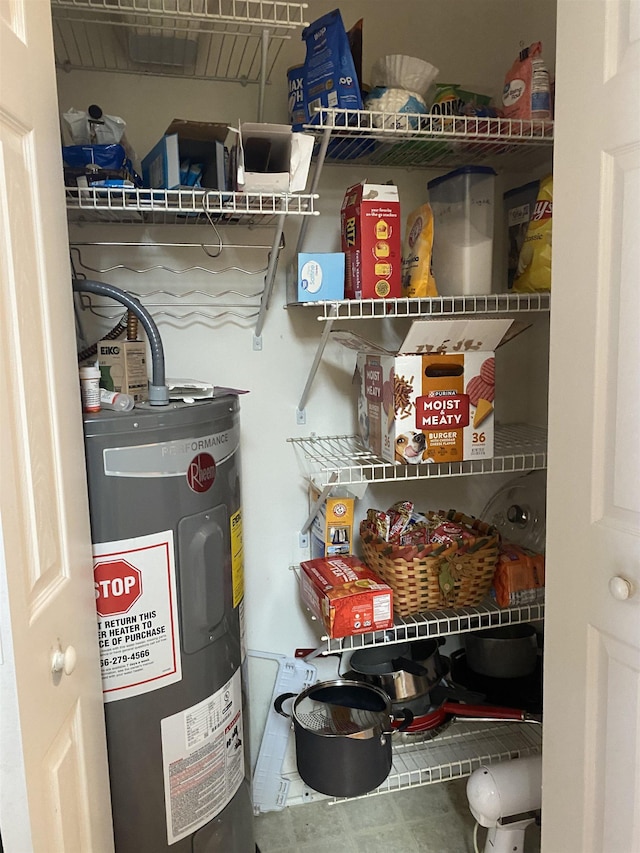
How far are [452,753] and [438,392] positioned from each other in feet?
3.35

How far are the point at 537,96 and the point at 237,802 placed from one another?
1.74 m

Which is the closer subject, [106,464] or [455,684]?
[106,464]

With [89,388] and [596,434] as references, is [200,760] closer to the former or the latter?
[89,388]

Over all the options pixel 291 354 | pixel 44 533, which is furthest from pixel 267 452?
pixel 44 533

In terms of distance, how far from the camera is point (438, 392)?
1.56 meters

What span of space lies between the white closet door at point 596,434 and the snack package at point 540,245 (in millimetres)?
464

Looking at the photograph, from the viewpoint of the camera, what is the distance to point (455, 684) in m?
1.95

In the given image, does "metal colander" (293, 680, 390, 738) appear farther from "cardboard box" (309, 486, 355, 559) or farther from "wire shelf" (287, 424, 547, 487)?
"wire shelf" (287, 424, 547, 487)

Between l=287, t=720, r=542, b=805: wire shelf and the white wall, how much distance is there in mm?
398

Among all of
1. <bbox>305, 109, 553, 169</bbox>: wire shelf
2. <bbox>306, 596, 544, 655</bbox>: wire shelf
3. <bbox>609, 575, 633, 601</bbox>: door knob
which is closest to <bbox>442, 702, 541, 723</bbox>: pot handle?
<bbox>306, 596, 544, 655</bbox>: wire shelf

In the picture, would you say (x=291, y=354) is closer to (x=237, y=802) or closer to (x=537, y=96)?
(x=537, y=96)

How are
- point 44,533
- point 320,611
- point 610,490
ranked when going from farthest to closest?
point 320,611 → point 610,490 → point 44,533

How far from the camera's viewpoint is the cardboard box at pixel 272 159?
1303 millimetres

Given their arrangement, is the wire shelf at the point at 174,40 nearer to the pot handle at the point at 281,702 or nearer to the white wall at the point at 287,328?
the white wall at the point at 287,328
